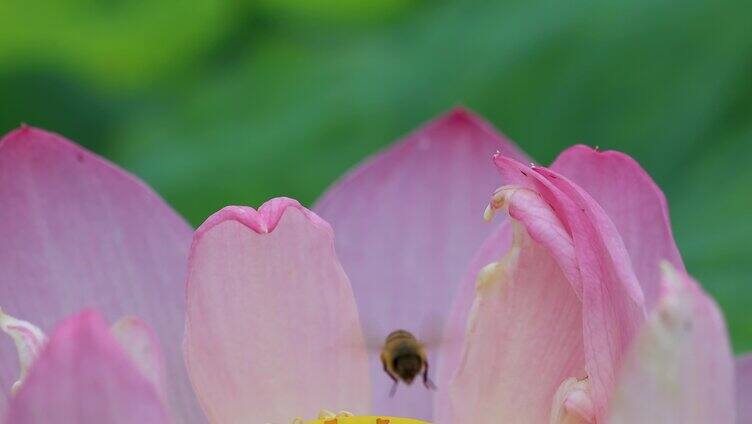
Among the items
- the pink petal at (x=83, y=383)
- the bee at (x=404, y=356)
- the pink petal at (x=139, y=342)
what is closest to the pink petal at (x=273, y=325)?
the bee at (x=404, y=356)

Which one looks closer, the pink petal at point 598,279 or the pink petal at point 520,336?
the pink petal at point 598,279

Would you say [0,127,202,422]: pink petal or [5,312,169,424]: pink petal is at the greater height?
[0,127,202,422]: pink petal

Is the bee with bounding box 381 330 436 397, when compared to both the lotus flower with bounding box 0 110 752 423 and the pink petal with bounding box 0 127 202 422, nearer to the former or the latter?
the lotus flower with bounding box 0 110 752 423

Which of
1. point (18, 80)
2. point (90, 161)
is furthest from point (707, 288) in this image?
point (18, 80)

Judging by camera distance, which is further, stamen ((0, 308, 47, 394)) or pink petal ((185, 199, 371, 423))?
pink petal ((185, 199, 371, 423))

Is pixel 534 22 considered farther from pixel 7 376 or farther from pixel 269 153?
pixel 7 376

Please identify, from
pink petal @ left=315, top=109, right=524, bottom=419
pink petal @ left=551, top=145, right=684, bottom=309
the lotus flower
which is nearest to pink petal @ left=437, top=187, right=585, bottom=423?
the lotus flower

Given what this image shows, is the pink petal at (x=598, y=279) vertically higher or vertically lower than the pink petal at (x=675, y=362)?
higher

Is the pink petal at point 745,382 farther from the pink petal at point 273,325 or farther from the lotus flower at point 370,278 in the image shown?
the pink petal at point 273,325
